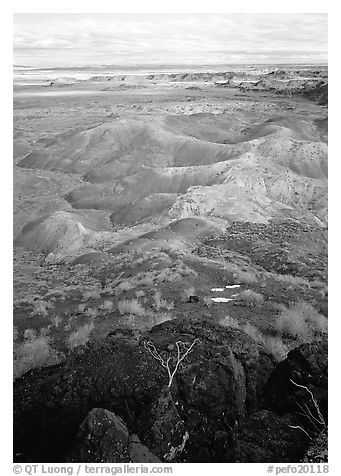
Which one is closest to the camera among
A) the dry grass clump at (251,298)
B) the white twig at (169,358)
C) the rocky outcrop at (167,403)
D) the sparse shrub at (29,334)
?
the rocky outcrop at (167,403)

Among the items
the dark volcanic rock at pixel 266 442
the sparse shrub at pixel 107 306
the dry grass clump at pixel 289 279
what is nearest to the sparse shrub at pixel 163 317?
the sparse shrub at pixel 107 306

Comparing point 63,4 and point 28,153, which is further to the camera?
point 28,153

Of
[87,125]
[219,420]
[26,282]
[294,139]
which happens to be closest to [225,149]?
[294,139]

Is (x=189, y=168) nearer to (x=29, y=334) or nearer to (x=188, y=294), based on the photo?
(x=188, y=294)

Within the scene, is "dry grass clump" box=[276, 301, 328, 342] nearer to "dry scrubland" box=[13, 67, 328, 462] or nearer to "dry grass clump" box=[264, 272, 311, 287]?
"dry scrubland" box=[13, 67, 328, 462]

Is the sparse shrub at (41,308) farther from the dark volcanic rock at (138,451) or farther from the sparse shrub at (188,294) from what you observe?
the dark volcanic rock at (138,451)
